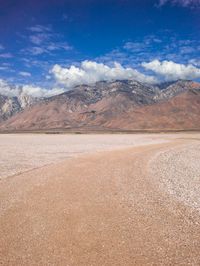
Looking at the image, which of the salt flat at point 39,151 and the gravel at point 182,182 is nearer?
the gravel at point 182,182

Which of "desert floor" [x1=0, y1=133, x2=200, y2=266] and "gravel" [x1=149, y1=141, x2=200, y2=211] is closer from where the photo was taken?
"desert floor" [x1=0, y1=133, x2=200, y2=266]

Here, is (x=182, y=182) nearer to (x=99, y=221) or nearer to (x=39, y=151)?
(x=99, y=221)

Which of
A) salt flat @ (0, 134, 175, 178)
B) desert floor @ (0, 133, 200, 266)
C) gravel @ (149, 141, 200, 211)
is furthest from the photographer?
salt flat @ (0, 134, 175, 178)

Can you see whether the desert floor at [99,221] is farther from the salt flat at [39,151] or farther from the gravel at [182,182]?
the salt flat at [39,151]

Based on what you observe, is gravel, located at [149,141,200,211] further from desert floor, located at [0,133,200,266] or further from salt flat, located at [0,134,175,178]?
salt flat, located at [0,134,175,178]

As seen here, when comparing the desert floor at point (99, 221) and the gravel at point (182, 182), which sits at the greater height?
the desert floor at point (99, 221)

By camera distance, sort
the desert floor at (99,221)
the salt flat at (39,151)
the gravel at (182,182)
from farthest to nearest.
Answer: the salt flat at (39,151) < the gravel at (182,182) < the desert floor at (99,221)

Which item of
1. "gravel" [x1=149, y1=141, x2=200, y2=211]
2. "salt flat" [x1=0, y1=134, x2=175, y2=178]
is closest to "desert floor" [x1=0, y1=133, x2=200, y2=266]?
"gravel" [x1=149, y1=141, x2=200, y2=211]

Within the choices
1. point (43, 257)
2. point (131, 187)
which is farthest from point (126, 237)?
point (131, 187)

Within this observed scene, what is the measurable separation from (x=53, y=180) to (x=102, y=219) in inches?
328

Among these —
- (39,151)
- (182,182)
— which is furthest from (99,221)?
(39,151)

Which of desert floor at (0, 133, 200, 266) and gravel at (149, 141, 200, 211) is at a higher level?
desert floor at (0, 133, 200, 266)

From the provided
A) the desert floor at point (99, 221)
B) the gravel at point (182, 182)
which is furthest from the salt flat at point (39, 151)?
the gravel at point (182, 182)

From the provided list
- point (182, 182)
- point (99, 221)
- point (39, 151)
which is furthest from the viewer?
point (39, 151)
